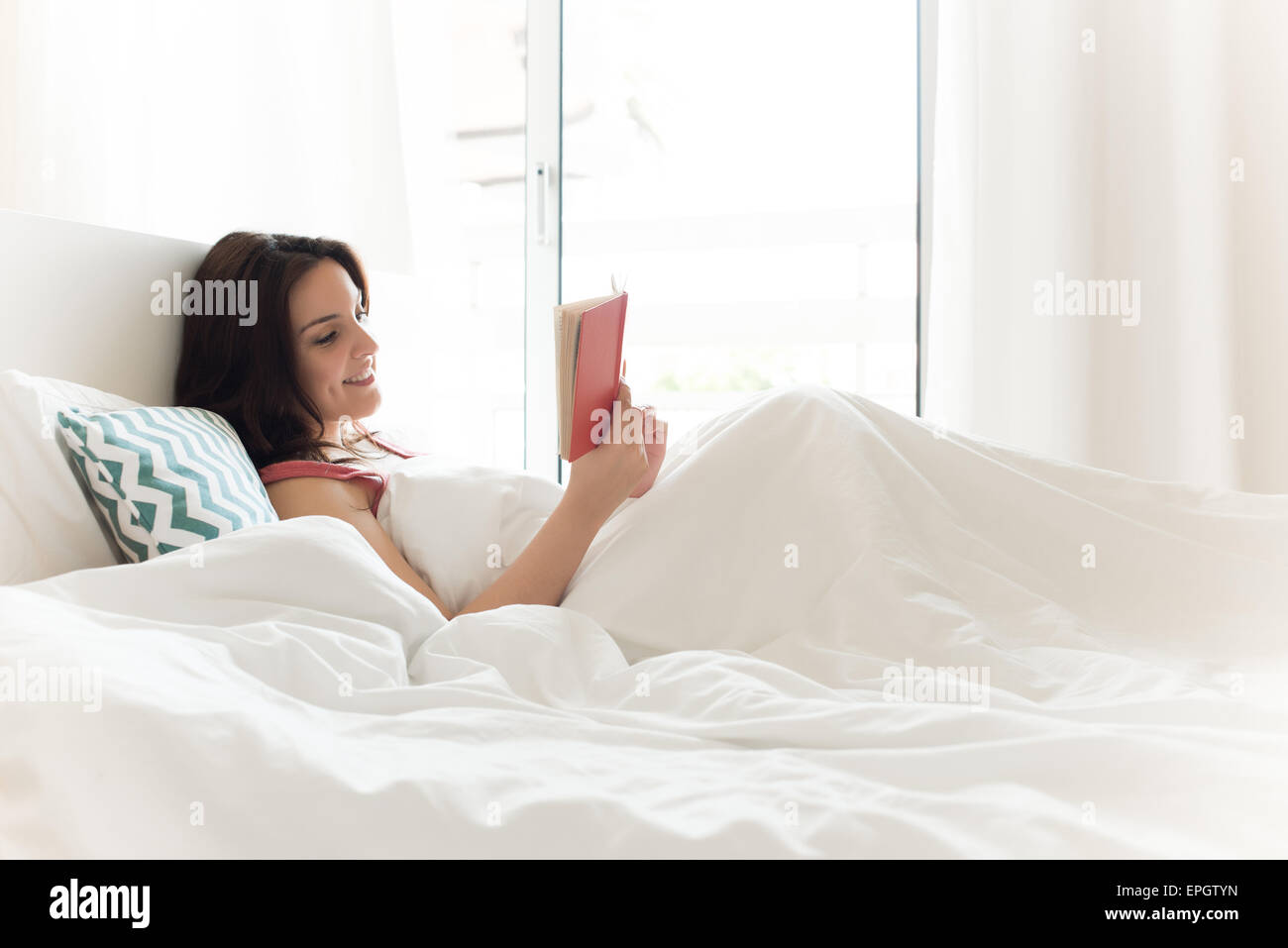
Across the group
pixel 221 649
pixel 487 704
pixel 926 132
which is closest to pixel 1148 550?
pixel 487 704

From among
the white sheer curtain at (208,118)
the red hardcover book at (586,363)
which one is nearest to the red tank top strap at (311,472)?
the red hardcover book at (586,363)

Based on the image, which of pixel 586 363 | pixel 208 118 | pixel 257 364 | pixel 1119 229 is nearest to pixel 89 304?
pixel 257 364

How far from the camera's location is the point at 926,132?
2391 mm

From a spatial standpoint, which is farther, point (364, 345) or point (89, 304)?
point (364, 345)

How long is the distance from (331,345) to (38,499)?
48 centimetres

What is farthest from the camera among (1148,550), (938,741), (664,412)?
(664,412)

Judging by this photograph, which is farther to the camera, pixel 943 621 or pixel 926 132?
pixel 926 132

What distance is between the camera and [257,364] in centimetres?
129

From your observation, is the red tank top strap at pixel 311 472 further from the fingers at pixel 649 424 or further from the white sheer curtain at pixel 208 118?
the white sheer curtain at pixel 208 118

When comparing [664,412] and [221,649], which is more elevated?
[664,412]

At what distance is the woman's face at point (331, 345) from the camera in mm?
1343

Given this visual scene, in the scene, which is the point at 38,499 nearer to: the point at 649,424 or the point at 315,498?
the point at 315,498

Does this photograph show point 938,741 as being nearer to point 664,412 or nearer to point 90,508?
point 90,508

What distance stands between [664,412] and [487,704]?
2532 millimetres
